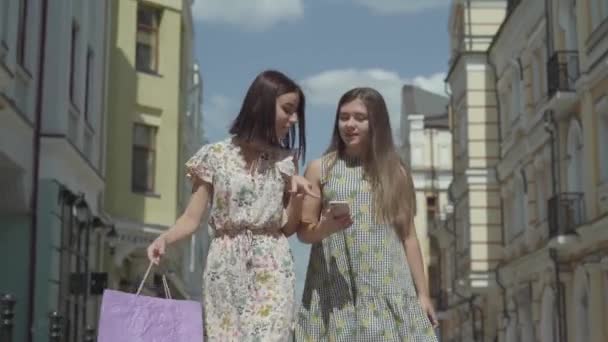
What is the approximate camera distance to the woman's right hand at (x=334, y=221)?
570 cm

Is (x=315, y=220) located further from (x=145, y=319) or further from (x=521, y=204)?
(x=521, y=204)

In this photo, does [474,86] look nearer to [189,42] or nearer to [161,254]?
[189,42]

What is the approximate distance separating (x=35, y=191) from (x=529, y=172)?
743 inches

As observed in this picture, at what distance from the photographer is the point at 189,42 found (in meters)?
33.9

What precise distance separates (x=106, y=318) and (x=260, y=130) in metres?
1.29

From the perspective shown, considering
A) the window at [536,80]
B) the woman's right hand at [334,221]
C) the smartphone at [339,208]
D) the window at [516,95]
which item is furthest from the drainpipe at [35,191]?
the window at [516,95]

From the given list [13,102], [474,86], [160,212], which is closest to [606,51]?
[160,212]

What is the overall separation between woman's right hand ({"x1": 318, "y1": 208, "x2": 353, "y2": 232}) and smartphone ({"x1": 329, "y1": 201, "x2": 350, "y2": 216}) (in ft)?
0.05

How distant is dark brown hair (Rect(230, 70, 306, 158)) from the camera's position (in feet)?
19.6

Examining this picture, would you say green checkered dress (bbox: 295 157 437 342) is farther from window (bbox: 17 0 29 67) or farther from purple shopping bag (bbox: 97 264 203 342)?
window (bbox: 17 0 29 67)

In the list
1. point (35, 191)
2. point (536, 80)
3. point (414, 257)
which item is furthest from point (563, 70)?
point (414, 257)

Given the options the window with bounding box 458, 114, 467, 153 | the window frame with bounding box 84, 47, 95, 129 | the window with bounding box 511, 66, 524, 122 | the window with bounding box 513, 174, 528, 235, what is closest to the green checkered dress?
the window frame with bounding box 84, 47, 95, 129

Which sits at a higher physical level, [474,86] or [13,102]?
[474,86]

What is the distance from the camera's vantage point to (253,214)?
598 centimetres
